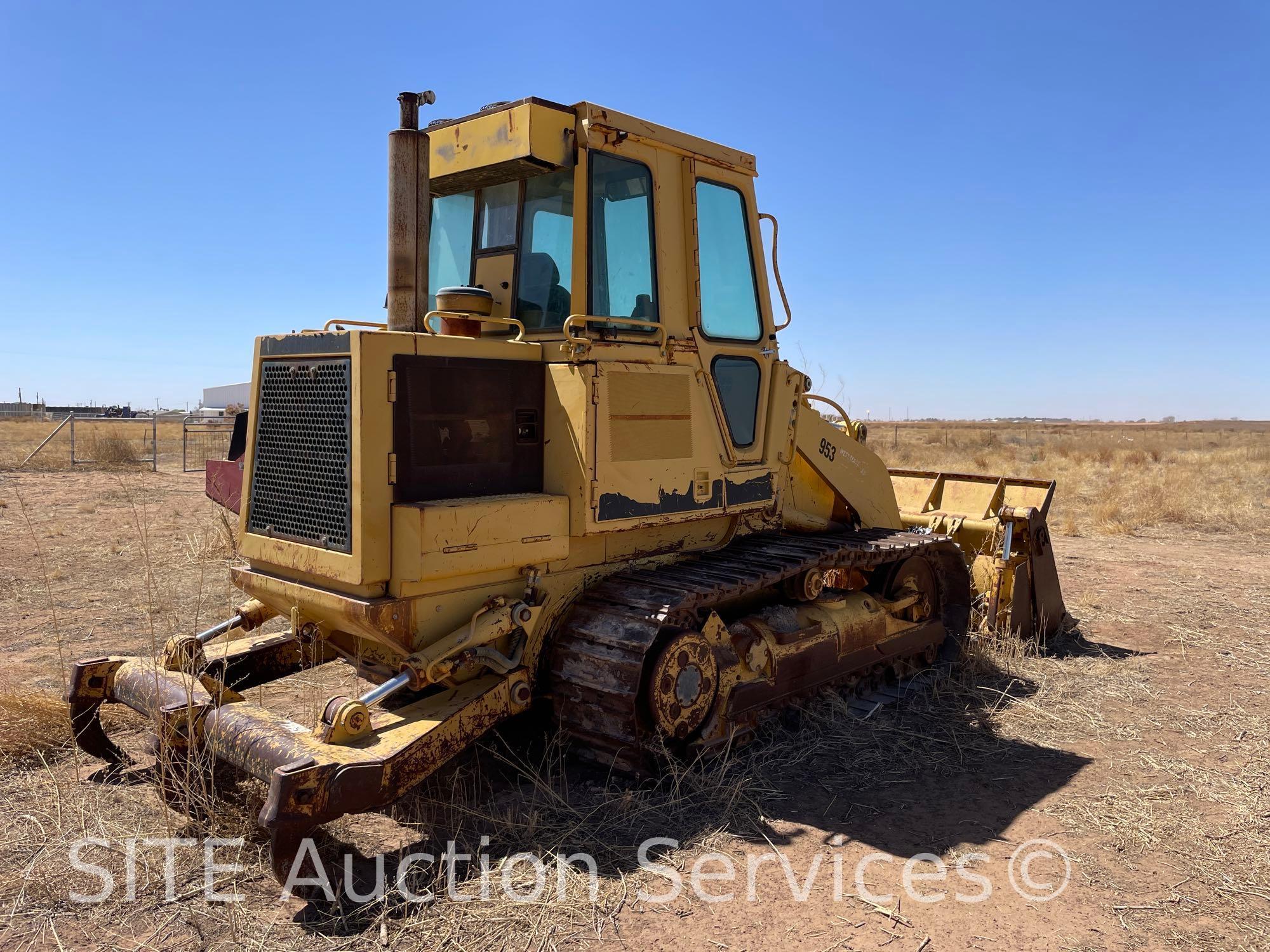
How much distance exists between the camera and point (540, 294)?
16.6 feet

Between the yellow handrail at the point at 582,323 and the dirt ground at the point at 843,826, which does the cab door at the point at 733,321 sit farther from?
the dirt ground at the point at 843,826

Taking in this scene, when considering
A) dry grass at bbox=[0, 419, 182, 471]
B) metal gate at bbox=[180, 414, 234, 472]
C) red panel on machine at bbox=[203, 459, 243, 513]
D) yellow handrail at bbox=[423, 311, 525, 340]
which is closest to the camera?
yellow handrail at bbox=[423, 311, 525, 340]

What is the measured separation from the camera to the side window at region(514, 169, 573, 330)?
196 inches

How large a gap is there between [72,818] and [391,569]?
1.91 meters

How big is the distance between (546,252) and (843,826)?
336 centimetres

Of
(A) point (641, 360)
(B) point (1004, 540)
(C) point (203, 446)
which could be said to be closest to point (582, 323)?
(A) point (641, 360)

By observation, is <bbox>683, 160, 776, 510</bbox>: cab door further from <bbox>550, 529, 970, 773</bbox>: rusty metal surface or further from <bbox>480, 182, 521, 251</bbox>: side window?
<bbox>480, 182, 521, 251</bbox>: side window

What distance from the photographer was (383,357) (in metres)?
4.10

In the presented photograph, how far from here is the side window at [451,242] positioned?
547 centimetres

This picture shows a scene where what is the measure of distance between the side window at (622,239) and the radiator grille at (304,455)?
1.45 m

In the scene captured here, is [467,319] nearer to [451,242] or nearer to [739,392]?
[451,242]

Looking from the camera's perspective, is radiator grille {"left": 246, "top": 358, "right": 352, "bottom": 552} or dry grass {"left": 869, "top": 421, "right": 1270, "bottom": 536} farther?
dry grass {"left": 869, "top": 421, "right": 1270, "bottom": 536}

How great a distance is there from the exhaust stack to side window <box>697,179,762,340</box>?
5.57ft

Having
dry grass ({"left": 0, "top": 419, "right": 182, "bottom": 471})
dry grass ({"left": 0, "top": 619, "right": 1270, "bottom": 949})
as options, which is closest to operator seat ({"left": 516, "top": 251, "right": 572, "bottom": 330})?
dry grass ({"left": 0, "top": 619, "right": 1270, "bottom": 949})
